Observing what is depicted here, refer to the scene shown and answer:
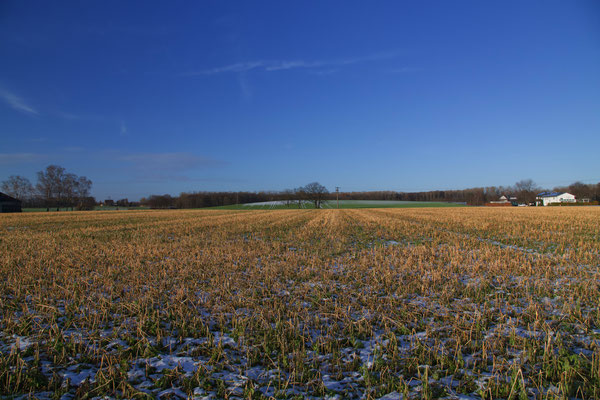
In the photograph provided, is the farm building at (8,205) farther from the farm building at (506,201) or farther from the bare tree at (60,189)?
the farm building at (506,201)

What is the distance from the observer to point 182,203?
409ft

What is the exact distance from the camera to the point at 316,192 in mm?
125625

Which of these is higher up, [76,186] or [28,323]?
[76,186]

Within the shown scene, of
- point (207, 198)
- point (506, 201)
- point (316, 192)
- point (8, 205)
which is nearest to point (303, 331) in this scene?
point (8, 205)

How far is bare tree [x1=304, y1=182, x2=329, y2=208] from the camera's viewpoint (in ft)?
406

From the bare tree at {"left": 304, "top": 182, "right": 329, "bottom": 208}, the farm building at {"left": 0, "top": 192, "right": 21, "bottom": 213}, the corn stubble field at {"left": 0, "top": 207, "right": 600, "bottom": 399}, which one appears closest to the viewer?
the corn stubble field at {"left": 0, "top": 207, "right": 600, "bottom": 399}

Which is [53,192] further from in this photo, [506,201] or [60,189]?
[506,201]

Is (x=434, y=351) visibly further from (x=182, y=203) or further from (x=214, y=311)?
(x=182, y=203)

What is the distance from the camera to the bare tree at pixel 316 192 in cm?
12375

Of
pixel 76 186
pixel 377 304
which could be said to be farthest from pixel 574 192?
pixel 76 186

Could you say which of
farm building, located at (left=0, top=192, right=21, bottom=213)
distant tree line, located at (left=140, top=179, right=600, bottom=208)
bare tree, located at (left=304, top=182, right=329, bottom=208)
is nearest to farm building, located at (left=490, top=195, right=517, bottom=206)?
distant tree line, located at (left=140, top=179, right=600, bottom=208)

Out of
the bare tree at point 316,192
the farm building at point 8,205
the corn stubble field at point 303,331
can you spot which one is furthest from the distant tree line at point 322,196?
the corn stubble field at point 303,331

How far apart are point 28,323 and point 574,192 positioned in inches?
7594

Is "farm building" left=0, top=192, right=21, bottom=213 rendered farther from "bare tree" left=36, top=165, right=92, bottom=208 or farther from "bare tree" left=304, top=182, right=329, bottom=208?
"bare tree" left=304, top=182, right=329, bottom=208
